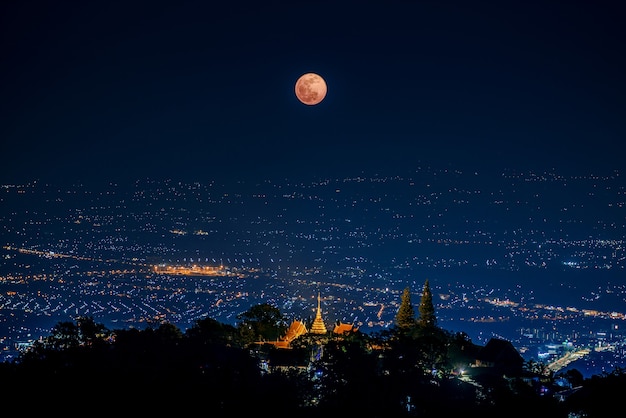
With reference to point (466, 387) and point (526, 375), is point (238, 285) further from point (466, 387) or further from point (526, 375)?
point (466, 387)

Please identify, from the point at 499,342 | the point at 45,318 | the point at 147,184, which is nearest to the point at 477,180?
the point at 147,184

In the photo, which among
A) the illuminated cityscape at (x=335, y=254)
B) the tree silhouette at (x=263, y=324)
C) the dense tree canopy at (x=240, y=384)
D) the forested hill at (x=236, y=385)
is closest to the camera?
the forested hill at (x=236, y=385)

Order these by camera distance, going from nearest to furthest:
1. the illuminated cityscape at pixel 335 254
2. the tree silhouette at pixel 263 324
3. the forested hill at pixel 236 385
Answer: the forested hill at pixel 236 385, the tree silhouette at pixel 263 324, the illuminated cityscape at pixel 335 254

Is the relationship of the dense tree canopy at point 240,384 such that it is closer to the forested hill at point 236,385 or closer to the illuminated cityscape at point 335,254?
the forested hill at point 236,385

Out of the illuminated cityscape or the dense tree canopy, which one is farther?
the illuminated cityscape

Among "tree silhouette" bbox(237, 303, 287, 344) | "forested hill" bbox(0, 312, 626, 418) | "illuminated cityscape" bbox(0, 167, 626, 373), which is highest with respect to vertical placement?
"illuminated cityscape" bbox(0, 167, 626, 373)

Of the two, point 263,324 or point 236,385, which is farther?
point 263,324

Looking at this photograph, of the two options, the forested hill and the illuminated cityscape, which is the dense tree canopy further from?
the illuminated cityscape

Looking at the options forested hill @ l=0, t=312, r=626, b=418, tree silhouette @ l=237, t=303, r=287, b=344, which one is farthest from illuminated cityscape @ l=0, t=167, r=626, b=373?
forested hill @ l=0, t=312, r=626, b=418

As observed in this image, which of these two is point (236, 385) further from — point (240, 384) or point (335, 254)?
point (335, 254)

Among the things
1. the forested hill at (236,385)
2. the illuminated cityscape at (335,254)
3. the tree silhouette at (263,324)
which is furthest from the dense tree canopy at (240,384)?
the illuminated cityscape at (335,254)

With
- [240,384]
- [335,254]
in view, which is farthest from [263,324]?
[335,254]


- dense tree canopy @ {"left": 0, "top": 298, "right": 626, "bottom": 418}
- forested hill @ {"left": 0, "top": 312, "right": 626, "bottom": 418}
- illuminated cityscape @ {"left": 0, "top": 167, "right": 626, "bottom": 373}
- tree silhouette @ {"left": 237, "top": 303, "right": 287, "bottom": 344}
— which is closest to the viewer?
forested hill @ {"left": 0, "top": 312, "right": 626, "bottom": 418}
